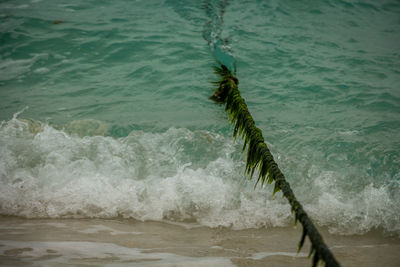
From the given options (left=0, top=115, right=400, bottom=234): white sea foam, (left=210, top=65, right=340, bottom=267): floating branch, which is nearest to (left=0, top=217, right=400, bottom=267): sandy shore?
(left=0, top=115, right=400, bottom=234): white sea foam

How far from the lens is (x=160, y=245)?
9.69 ft

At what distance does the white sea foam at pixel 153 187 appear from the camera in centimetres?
351

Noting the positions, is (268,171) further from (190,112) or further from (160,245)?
(190,112)

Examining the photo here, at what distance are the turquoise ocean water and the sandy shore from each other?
175 millimetres

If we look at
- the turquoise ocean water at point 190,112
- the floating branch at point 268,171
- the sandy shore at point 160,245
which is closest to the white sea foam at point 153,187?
the turquoise ocean water at point 190,112

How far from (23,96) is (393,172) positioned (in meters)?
5.96

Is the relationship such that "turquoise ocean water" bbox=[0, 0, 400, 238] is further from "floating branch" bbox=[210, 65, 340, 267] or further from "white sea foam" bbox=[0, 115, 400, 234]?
"floating branch" bbox=[210, 65, 340, 267]

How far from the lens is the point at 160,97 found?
610 centimetres

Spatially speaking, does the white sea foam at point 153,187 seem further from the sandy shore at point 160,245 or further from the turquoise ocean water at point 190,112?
the sandy shore at point 160,245

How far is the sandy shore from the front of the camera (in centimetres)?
262

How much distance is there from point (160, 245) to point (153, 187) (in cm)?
100

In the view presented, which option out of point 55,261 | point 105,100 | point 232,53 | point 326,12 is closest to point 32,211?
point 55,261

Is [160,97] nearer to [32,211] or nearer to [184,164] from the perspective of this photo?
[184,164]

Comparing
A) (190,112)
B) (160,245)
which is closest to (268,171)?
(160,245)
